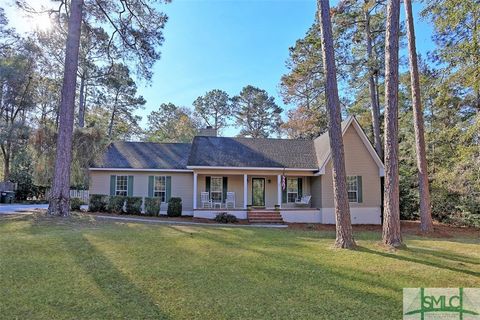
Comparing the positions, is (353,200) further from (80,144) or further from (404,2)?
(80,144)

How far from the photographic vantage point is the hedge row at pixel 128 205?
15.3 metres

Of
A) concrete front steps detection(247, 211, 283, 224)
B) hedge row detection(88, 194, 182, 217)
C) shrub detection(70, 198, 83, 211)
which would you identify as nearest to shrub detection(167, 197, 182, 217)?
hedge row detection(88, 194, 182, 217)

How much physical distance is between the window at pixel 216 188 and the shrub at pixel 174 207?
204cm

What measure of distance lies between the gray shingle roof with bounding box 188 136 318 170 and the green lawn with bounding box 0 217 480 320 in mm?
8136

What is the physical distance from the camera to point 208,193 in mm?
16906

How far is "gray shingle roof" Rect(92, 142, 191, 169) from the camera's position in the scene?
55.8 feet

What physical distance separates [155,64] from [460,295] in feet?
43.9

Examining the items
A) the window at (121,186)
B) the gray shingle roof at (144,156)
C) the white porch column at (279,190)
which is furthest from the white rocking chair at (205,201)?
the window at (121,186)

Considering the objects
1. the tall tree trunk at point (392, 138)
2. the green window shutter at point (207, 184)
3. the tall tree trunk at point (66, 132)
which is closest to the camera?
the tall tree trunk at point (392, 138)

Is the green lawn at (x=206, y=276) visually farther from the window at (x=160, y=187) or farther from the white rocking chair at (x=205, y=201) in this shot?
the window at (x=160, y=187)

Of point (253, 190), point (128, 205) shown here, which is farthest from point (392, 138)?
point (128, 205)

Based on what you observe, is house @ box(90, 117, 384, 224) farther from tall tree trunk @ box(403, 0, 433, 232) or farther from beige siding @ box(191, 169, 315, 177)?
tall tree trunk @ box(403, 0, 433, 232)

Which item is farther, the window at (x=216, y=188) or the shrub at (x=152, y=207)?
the window at (x=216, y=188)

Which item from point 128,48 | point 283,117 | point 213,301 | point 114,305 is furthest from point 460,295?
point 283,117
